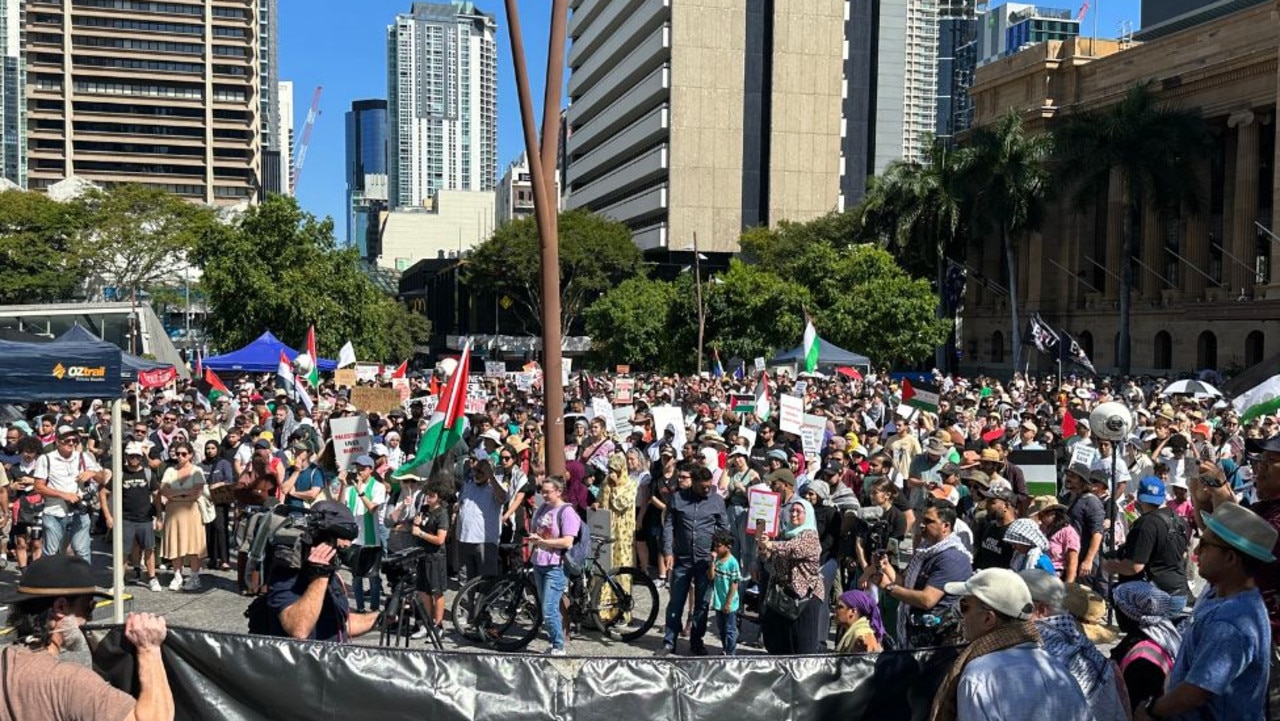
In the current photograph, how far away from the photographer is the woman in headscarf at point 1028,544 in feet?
27.9

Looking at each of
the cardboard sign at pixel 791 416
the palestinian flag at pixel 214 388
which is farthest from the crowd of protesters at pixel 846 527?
the palestinian flag at pixel 214 388

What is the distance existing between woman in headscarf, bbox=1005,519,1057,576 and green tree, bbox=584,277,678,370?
154ft

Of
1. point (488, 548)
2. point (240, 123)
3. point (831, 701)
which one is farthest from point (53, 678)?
point (240, 123)

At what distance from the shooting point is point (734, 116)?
273ft

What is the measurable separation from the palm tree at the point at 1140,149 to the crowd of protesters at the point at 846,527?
3249 centimetres

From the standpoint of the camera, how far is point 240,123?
13475 centimetres

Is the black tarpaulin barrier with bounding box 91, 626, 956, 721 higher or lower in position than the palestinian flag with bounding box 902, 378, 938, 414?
lower

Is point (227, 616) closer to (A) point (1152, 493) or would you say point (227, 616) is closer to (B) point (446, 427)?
(B) point (446, 427)

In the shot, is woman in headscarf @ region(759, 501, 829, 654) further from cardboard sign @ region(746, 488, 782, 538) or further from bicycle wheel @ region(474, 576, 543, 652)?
bicycle wheel @ region(474, 576, 543, 652)

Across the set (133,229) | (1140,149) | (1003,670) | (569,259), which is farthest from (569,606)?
(569,259)

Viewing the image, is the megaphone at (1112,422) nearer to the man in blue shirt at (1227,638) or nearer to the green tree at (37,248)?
the man in blue shirt at (1227,638)

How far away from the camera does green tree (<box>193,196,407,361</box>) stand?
153 ft

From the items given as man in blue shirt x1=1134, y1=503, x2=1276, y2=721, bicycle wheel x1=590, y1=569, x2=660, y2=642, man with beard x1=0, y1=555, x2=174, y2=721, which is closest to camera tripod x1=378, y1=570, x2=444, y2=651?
bicycle wheel x1=590, y1=569, x2=660, y2=642

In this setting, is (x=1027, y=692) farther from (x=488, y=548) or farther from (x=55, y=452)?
(x=55, y=452)
